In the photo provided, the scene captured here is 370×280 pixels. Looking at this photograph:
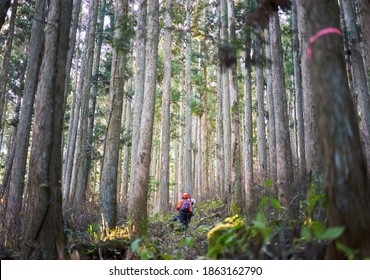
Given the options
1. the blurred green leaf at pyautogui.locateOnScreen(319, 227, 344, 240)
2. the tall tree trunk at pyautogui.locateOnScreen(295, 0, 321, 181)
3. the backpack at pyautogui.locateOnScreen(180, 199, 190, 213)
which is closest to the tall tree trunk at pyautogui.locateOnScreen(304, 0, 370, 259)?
the blurred green leaf at pyautogui.locateOnScreen(319, 227, 344, 240)

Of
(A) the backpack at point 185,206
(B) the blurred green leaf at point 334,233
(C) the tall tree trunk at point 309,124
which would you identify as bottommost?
(B) the blurred green leaf at point 334,233

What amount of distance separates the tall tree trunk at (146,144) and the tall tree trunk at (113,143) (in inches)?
19.2

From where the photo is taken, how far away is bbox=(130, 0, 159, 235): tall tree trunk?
777cm

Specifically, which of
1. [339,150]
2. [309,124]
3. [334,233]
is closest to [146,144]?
[309,124]

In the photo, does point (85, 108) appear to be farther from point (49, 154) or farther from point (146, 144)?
point (49, 154)

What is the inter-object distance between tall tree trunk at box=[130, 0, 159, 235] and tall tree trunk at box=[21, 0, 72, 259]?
3274 millimetres

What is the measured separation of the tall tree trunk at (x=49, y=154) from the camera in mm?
4309

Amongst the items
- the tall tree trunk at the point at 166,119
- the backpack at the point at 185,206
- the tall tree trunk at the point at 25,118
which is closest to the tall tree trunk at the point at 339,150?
the tall tree trunk at the point at 25,118

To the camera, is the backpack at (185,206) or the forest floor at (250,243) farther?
the backpack at (185,206)

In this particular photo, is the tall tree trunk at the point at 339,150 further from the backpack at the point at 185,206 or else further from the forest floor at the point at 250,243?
the backpack at the point at 185,206

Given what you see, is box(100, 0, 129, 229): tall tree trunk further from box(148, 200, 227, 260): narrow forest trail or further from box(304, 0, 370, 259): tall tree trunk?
box(304, 0, 370, 259): tall tree trunk

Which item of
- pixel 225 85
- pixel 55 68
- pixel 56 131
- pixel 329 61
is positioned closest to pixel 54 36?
pixel 55 68

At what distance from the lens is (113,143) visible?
783cm
